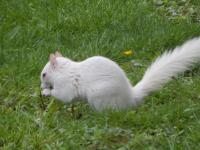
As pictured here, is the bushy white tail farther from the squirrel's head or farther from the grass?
the squirrel's head

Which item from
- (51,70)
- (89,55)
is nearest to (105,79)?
(51,70)

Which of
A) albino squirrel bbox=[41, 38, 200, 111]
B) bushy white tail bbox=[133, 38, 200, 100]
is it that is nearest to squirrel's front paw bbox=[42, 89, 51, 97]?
albino squirrel bbox=[41, 38, 200, 111]

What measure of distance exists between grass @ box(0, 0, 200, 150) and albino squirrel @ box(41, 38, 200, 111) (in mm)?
108

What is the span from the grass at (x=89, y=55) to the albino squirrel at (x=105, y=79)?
108mm

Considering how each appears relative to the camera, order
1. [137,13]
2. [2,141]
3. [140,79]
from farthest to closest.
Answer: [137,13]
[140,79]
[2,141]

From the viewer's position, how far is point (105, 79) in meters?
4.88

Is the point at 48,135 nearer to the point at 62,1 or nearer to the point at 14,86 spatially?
the point at 14,86

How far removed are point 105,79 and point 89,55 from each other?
1.55 m

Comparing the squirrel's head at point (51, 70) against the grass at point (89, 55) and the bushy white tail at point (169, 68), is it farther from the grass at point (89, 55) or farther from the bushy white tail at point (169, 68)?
the bushy white tail at point (169, 68)

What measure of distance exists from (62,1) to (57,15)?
46cm

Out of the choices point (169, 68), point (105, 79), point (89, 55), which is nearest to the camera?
point (105, 79)

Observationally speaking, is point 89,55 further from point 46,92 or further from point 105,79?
point 105,79

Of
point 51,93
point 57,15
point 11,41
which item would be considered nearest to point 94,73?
point 51,93

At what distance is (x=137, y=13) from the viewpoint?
730cm
